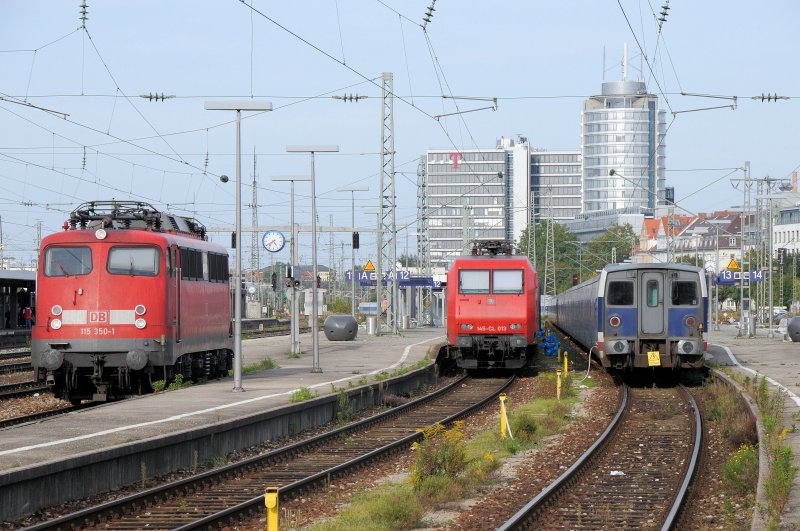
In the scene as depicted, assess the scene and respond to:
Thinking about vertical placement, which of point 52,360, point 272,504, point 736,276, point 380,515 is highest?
point 736,276

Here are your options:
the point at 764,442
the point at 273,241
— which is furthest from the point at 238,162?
the point at 273,241

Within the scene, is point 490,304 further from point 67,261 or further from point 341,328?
point 341,328

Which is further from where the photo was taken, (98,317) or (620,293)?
(620,293)

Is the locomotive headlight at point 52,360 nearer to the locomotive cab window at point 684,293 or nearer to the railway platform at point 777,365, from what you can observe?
the railway platform at point 777,365

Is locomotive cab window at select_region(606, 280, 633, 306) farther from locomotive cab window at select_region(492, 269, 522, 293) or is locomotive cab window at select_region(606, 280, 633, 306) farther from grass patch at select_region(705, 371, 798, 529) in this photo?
locomotive cab window at select_region(492, 269, 522, 293)

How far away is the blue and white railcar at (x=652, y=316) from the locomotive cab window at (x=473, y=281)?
402cm

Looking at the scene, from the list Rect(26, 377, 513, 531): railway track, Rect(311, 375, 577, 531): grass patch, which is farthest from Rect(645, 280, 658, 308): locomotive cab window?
Rect(311, 375, 577, 531): grass patch

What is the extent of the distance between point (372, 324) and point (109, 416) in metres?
36.8

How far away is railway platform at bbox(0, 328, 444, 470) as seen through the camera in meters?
13.9

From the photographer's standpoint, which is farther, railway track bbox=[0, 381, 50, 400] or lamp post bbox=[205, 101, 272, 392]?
railway track bbox=[0, 381, 50, 400]

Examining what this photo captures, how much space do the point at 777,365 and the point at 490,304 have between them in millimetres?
8096

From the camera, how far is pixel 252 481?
14352 millimetres

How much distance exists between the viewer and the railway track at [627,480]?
11906mm

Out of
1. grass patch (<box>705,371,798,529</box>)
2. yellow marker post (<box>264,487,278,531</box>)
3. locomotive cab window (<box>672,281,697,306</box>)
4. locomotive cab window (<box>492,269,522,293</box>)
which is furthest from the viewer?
locomotive cab window (<box>492,269,522,293</box>)
